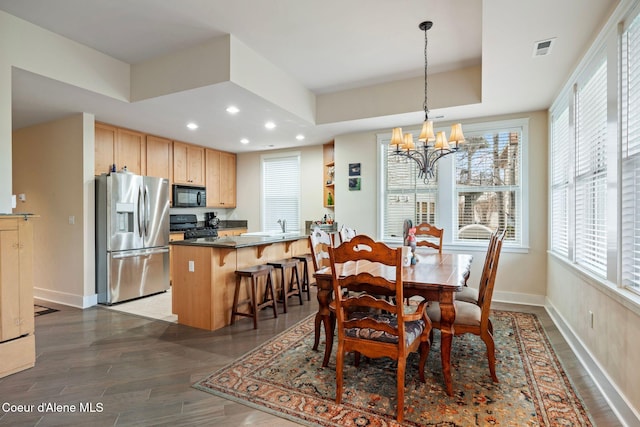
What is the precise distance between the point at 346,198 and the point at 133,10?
11.6ft

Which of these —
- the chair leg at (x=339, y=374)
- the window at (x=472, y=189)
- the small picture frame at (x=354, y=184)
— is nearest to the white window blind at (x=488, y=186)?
the window at (x=472, y=189)

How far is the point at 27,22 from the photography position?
2.89 metres

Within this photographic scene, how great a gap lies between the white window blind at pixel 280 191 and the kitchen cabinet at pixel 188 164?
1.22m

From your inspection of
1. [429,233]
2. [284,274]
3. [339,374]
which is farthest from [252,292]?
[429,233]

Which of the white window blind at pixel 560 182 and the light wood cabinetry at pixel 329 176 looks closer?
the white window blind at pixel 560 182

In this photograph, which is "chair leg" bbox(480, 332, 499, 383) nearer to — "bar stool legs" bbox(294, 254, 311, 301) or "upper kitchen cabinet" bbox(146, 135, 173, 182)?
"bar stool legs" bbox(294, 254, 311, 301)

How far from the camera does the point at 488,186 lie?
14.8 feet

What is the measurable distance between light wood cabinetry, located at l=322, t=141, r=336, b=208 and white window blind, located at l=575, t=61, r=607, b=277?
3543 mm

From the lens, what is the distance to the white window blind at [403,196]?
15.8 ft

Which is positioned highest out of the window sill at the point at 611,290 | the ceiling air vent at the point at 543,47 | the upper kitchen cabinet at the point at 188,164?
the ceiling air vent at the point at 543,47

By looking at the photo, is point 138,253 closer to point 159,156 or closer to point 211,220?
point 159,156

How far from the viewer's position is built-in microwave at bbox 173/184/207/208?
5.67 metres

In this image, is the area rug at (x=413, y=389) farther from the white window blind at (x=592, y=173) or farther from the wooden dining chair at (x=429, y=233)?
the wooden dining chair at (x=429, y=233)

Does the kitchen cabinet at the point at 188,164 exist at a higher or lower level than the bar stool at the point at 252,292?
higher
